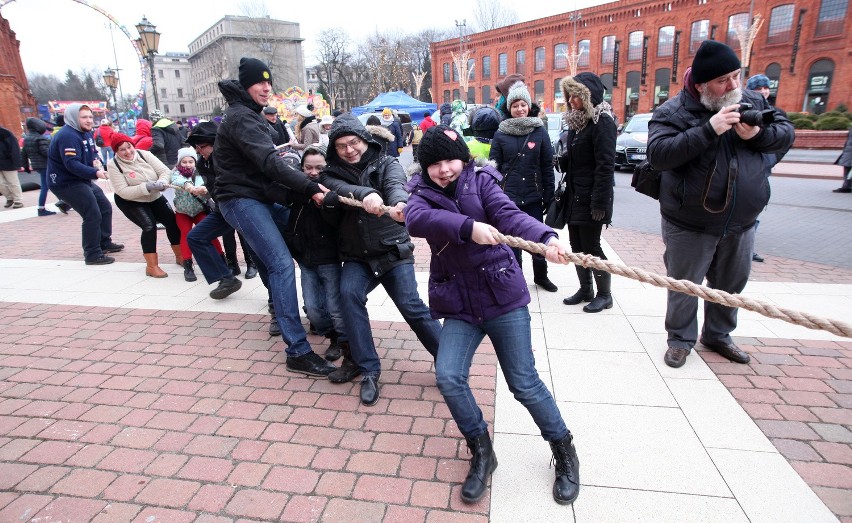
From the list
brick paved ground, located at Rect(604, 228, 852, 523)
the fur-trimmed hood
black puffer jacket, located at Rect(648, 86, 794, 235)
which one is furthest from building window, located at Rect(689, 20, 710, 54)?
the fur-trimmed hood

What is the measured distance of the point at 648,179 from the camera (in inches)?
139

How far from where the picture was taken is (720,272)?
11.5 ft

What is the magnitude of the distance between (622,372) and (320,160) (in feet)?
8.78

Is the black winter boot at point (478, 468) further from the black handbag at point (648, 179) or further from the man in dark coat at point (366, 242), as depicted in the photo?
the black handbag at point (648, 179)

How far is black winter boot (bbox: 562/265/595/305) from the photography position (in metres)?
4.69

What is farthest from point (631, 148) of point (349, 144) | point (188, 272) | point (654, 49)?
point (654, 49)

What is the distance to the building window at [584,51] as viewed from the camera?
46.9m

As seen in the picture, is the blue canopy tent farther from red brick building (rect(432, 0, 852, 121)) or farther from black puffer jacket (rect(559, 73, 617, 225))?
black puffer jacket (rect(559, 73, 617, 225))

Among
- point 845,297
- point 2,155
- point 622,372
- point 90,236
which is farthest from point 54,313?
point 2,155

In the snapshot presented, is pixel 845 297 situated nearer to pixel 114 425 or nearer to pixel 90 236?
pixel 114 425

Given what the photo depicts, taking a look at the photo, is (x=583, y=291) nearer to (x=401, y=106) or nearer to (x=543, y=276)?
(x=543, y=276)

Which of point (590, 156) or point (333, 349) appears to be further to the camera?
point (590, 156)

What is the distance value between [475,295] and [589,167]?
8.48ft

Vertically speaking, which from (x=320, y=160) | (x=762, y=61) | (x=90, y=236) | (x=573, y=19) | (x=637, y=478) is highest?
(x=573, y=19)
